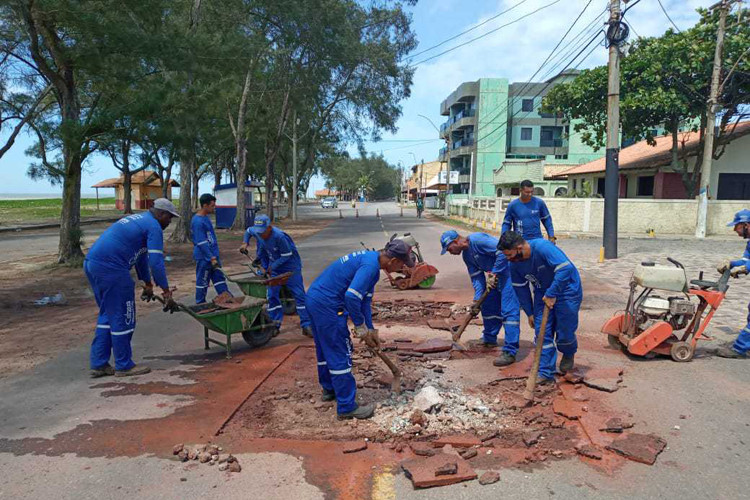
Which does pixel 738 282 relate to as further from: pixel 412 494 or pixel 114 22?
pixel 114 22

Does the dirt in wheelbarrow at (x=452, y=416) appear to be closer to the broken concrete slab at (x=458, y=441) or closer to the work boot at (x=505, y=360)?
the broken concrete slab at (x=458, y=441)

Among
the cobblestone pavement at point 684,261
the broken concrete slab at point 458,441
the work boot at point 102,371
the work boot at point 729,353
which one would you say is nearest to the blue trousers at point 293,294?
the work boot at point 102,371

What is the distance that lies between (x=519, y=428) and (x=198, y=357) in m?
3.76

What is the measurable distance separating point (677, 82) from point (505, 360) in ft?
65.0

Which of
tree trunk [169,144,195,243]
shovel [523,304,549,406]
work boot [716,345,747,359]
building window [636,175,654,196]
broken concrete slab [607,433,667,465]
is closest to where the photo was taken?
broken concrete slab [607,433,667,465]

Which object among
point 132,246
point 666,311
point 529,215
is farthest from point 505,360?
point 132,246

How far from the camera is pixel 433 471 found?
330cm

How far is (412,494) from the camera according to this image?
3156 millimetres

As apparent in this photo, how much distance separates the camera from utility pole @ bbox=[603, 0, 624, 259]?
42.4 feet

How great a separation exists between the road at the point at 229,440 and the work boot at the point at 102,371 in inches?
5.8

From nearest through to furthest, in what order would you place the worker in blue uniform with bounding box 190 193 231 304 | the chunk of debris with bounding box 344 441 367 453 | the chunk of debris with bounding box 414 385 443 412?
the chunk of debris with bounding box 344 441 367 453 < the chunk of debris with bounding box 414 385 443 412 < the worker in blue uniform with bounding box 190 193 231 304

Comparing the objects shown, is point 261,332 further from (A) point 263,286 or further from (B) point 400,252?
(B) point 400,252

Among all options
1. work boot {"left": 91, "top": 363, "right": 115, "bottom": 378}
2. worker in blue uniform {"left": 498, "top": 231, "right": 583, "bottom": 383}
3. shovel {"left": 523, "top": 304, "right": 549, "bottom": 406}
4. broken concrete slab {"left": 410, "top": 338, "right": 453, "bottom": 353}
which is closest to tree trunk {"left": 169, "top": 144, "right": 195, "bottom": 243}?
work boot {"left": 91, "top": 363, "right": 115, "bottom": 378}

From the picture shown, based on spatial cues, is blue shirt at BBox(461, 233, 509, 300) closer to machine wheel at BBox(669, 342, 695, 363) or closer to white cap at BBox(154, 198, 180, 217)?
machine wheel at BBox(669, 342, 695, 363)
